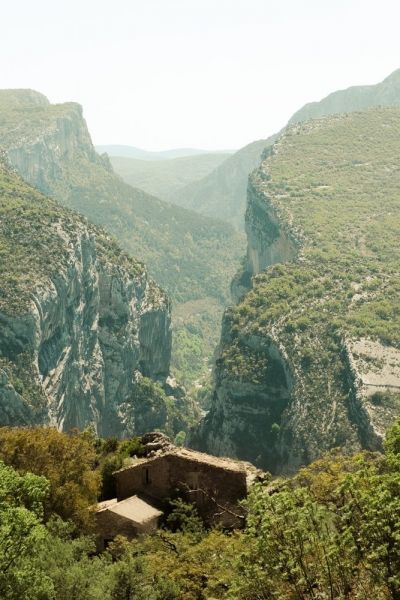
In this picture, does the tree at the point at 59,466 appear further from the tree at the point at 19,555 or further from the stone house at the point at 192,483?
→ the tree at the point at 19,555

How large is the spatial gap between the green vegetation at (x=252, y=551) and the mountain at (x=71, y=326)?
86.9 meters

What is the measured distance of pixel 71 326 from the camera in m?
153

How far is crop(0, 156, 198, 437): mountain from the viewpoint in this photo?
5182 inches

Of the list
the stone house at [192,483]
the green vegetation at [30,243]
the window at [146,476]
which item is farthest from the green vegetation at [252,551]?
the green vegetation at [30,243]

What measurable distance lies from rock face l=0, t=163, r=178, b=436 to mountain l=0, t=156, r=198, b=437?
0.60ft

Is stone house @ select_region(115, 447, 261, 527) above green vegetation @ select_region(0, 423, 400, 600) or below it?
below

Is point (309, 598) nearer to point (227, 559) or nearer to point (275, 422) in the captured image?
point (227, 559)

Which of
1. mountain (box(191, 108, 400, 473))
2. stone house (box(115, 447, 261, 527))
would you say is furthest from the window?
mountain (box(191, 108, 400, 473))

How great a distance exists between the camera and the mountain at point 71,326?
132m

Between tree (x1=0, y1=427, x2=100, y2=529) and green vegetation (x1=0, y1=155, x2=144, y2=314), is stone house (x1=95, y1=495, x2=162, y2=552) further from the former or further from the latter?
green vegetation (x1=0, y1=155, x2=144, y2=314)

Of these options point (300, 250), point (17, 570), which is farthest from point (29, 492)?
point (300, 250)

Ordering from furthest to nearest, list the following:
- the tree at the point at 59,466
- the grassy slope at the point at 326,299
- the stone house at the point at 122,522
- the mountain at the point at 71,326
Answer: the mountain at the point at 71,326 → the grassy slope at the point at 326,299 → the stone house at the point at 122,522 → the tree at the point at 59,466

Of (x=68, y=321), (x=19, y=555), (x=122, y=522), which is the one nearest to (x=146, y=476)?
(x=122, y=522)

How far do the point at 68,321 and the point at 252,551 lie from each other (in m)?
126
